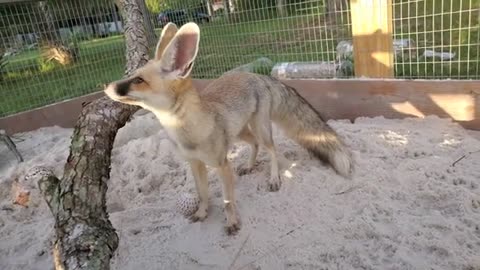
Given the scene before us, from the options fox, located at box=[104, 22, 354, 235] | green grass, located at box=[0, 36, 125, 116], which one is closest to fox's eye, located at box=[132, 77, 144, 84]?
fox, located at box=[104, 22, 354, 235]

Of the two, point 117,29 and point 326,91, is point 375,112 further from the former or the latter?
point 117,29

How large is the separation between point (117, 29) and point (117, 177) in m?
3.06

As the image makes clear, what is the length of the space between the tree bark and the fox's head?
490mm

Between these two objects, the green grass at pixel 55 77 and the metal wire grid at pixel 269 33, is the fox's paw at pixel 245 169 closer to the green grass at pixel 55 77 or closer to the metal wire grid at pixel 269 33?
the metal wire grid at pixel 269 33

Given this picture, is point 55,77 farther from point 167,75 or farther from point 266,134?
point 167,75

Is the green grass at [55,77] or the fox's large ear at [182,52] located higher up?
the fox's large ear at [182,52]

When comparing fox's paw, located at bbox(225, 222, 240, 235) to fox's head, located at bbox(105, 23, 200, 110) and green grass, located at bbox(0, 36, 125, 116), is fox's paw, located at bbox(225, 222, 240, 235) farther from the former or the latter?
green grass, located at bbox(0, 36, 125, 116)

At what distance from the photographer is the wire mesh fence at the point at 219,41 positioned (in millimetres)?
4273

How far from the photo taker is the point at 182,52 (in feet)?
7.75

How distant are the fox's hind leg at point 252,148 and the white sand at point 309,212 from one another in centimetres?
8

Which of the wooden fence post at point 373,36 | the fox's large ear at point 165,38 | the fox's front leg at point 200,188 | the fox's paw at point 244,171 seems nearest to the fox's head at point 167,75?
the fox's large ear at point 165,38

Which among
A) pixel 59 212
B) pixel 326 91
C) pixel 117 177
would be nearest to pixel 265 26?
pixel 326 91

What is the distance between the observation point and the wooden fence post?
4.05 meters

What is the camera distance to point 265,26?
4.99m
